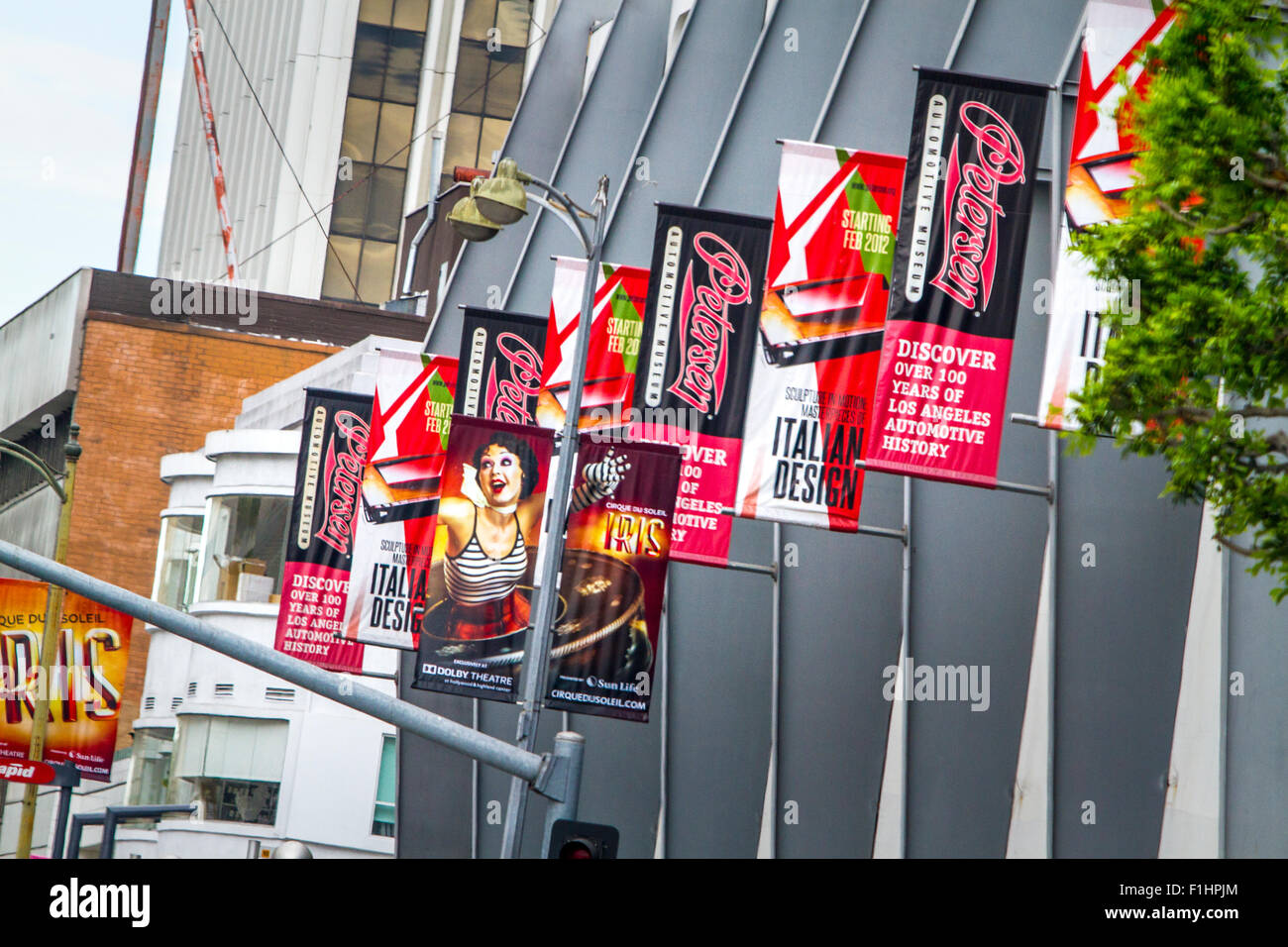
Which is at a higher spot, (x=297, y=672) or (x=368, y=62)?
(x=368, y=62)

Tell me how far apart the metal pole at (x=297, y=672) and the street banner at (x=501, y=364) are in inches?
403

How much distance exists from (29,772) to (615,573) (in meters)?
15.9

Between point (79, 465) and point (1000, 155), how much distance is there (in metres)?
38.5

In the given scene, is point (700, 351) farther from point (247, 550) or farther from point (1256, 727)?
point (247, 550)

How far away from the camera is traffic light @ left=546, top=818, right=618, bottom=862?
37.9 feet

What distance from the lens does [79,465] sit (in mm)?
48875

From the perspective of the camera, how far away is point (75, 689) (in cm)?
2933

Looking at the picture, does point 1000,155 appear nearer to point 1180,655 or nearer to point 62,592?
point 1180,655

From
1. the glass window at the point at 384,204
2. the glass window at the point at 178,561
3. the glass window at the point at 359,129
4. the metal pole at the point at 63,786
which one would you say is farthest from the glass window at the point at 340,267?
the metal pole at the point at 63,786

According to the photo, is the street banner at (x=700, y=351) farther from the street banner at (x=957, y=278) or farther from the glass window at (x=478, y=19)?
the glass window at (x=478, y=19)

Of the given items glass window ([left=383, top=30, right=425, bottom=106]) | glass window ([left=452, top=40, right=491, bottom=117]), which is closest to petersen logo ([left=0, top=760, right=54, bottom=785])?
glass window ([left=383, top=30, right=425, bottom=106])

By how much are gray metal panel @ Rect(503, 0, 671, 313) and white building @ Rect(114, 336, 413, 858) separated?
11.9ft

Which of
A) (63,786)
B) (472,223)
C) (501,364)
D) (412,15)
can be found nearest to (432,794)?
(63,786)
